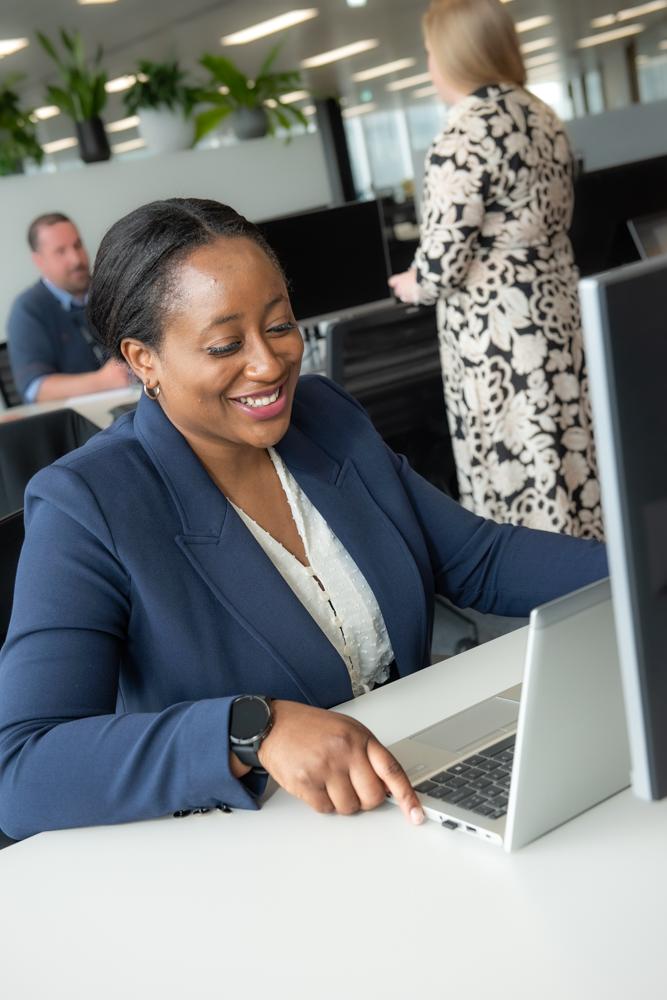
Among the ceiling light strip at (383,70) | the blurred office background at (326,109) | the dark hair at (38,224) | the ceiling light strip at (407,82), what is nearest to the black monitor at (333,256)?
the blurred office background at (326,109)

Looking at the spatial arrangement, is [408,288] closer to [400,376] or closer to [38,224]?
[400,376]

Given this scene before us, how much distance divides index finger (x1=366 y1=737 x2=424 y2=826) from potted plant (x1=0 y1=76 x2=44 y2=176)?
563cm

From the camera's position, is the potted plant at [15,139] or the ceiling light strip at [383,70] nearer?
the potted plant at [15,139]

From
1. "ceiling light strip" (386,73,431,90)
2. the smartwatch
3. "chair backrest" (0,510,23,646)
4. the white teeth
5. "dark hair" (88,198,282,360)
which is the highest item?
"ceiling light strip" (386,73,431,90)

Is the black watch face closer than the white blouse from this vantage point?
Yes

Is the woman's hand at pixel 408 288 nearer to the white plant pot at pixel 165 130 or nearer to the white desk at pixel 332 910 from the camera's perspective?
the white desk at pixel 332 910

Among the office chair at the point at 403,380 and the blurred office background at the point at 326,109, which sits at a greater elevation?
the blurred office background at the point at 326,109

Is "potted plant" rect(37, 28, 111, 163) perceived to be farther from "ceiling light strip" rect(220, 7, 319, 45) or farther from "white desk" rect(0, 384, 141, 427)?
"ceiling light strip" rect(220, 7, 319, 45)

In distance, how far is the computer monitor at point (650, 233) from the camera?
3.59 metres

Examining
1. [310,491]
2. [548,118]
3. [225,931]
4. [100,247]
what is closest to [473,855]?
[225,931]

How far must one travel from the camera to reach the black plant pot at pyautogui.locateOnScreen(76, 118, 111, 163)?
5293 millimetres

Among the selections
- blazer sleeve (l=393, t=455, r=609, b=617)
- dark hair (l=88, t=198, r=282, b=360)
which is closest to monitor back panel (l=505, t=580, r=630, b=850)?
blazer sleeve (l=393, t=455, r=609, b=617)

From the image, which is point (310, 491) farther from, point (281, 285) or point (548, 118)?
point (548, 118)

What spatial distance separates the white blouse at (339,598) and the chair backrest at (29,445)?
1462 millimetres
